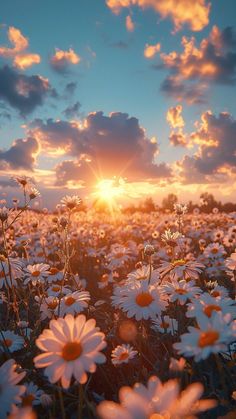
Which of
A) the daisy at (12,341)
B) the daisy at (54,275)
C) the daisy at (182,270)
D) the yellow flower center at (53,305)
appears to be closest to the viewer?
the daisy at (12,341)

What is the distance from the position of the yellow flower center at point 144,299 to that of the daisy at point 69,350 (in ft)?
3.65

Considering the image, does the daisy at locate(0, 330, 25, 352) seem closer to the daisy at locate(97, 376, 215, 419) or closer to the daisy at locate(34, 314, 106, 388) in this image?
the daisy at locate(34, 314, 106, 388)

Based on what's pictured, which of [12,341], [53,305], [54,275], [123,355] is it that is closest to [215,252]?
[54,275]

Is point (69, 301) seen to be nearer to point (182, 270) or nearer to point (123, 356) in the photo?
point (123, 356)

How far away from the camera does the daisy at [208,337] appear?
1821 millimetres

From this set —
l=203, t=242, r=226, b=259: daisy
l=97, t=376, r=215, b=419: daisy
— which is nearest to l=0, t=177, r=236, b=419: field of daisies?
l=97, t=376, r=215, b=419: daisy

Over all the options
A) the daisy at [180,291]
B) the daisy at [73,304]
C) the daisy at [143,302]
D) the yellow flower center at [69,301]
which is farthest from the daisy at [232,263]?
the yellow flower center at [69,301]

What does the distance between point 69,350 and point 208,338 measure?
694 mm

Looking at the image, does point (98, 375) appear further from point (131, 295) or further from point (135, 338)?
point (131, 295)

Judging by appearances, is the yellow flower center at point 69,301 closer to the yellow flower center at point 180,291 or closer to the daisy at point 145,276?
the daisy at point 145,276

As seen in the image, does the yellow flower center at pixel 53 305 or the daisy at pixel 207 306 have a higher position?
the daisy at pixel 207 306

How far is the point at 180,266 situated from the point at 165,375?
1197 millimetres

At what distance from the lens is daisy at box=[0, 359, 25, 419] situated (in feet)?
6.50

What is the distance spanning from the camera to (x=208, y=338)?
187 centimetres
